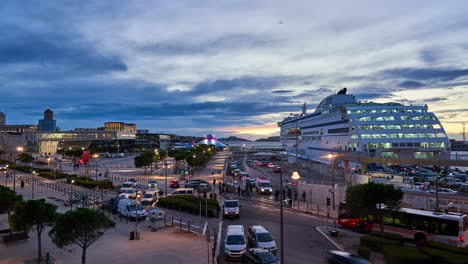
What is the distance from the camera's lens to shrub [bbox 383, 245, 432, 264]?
1370cm

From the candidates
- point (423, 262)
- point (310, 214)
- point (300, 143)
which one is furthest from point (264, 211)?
point (300, 143)

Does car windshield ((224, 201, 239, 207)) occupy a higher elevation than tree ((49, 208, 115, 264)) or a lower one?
lower

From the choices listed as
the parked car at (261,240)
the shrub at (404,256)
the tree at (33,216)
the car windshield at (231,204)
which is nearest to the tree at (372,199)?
the shrub at (404,256)

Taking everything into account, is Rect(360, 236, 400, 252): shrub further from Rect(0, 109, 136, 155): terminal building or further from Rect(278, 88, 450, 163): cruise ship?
Rect(0, 109, 136, 155): terminal building

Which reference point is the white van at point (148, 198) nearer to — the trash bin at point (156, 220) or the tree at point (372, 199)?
the trash bin at point (156, 220)

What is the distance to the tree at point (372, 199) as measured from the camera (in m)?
18.4

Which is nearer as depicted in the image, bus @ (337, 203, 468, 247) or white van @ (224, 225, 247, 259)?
white van @ (224, 225, 247, 259)

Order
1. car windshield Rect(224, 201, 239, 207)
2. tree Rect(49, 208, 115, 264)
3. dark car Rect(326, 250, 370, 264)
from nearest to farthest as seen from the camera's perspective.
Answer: dark car Rect(326, 250, 370, 264) → tree Rect(49, 208, 115, 264) → car windshield Rect(224, 201, 239, 207)

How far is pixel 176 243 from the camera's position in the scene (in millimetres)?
18047

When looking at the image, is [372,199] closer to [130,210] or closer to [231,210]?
[231,210]

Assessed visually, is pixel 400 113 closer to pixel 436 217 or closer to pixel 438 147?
pixel 438 147

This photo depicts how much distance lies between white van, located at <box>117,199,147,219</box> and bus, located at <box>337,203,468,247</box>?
15227mm

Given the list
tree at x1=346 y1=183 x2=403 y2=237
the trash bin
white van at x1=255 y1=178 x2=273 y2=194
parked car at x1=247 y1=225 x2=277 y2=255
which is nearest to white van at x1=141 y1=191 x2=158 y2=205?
the trash bin

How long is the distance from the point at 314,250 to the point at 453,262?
5.90 metres
